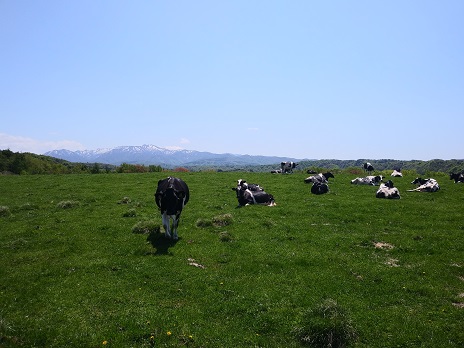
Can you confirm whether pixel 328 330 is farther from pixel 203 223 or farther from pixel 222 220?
pixel 222 220

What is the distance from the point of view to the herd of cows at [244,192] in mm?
16812

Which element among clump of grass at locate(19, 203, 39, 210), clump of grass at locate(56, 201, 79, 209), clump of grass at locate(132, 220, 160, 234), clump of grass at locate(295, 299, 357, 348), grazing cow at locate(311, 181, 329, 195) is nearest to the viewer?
clump of grass at locate(295, 299, 357, 348)

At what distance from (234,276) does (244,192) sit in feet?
46.7

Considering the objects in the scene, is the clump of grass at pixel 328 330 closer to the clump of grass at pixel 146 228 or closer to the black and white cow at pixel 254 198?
the clump of grass at pixel 146 228

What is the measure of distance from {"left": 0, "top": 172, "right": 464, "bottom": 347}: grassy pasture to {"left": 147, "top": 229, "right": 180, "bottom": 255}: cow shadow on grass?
96 millimetres

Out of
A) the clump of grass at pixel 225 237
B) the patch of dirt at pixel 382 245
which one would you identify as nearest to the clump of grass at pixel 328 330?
the patch of dirt at pixel 382 245

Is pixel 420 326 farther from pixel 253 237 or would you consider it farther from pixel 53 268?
pixel 53 268

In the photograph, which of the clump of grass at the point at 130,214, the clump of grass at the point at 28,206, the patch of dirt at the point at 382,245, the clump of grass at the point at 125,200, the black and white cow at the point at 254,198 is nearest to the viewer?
the patch of dirt at the point at 382,245

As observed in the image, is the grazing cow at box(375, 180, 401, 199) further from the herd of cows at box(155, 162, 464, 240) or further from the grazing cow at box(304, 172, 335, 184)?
the grazing cow at box(304, 172, 335, 184)

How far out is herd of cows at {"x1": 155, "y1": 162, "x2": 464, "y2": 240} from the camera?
16.8m

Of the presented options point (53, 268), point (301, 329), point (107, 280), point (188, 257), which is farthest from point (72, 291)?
point (301, 329)

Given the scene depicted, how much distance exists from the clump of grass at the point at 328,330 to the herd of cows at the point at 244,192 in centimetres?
953

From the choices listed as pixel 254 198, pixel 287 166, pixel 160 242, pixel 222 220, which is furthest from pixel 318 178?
pixel 160 242

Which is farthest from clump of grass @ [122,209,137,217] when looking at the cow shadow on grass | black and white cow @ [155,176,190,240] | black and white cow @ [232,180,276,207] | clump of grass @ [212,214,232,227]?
black and white cow @ [232,180,276,207]
